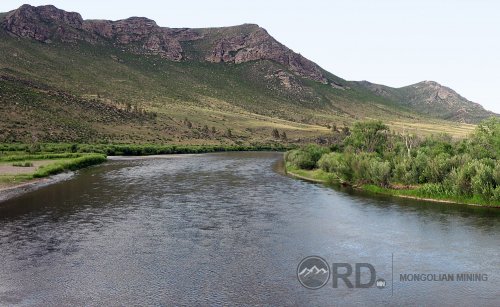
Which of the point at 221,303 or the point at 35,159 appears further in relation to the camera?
the point at 35,159

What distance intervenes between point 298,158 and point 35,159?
1524 inches

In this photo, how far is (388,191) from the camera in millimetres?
46062

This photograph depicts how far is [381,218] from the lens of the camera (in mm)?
35062

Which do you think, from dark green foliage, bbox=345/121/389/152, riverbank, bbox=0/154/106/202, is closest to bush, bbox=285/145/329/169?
dark green foliage, bbox=345/121/389/152

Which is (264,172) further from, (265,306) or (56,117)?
(56,117)

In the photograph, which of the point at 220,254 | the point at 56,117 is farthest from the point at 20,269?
the point at 56,117

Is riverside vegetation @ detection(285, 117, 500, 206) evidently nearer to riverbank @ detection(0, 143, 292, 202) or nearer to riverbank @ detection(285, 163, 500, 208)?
riverbank @ detection(285, 163, 500, 208)

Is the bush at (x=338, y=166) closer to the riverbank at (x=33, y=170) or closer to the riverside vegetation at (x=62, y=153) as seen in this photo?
the riverbank at (x=33, y=170)

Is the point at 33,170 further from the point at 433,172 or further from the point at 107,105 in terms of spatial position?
the point at 107,105

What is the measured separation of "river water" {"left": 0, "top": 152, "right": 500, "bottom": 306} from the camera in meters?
20.2

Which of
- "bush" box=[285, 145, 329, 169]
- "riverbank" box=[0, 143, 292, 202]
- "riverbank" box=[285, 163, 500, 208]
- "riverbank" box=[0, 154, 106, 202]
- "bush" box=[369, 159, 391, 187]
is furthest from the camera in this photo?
"bush" box=[285, 145, 329, 169]

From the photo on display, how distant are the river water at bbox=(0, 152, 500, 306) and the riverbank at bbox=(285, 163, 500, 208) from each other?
1974mm

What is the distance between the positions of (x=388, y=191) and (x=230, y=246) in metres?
23.8

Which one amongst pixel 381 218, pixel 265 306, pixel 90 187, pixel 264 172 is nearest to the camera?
pixel 265 306
